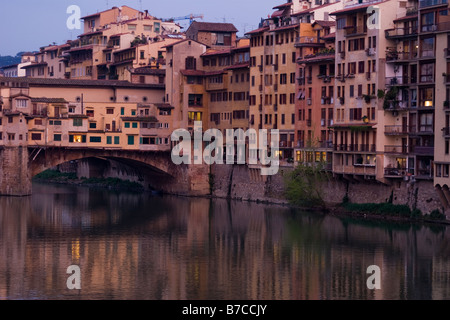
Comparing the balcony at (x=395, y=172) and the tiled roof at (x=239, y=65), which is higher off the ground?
the tiled roof at (x=239, y=65)

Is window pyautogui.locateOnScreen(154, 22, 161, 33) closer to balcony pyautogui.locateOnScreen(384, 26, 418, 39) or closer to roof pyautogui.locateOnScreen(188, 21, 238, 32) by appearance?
roof pyautogui.locateOnScreen(188, 21, 238, 32)

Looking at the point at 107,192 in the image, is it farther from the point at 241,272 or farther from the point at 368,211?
the point at 241,272

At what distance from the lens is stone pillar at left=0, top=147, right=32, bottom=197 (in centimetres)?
9125

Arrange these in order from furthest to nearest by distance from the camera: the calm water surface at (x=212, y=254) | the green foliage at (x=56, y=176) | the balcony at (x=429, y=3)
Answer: the green foliage at (x=56, y=176)
the balcony at (x=429, y=3)
the calm water surface at (x=212, y=254)

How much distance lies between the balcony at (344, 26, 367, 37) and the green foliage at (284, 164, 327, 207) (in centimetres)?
885

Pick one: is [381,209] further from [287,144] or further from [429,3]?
[287,144]

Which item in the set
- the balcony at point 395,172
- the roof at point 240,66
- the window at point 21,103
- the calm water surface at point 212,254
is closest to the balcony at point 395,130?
the balcony at point 395,172

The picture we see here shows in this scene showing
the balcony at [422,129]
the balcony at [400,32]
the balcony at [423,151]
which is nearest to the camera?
the balcony at [423,151]

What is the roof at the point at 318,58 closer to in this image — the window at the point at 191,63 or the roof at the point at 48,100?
the window at the point at 191,63

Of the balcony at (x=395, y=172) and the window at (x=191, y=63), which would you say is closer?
the balcony at (x=395, y=172)

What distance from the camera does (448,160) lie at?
222 ft

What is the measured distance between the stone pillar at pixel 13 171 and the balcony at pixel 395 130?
1201 inches

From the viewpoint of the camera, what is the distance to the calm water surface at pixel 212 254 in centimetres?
4953
